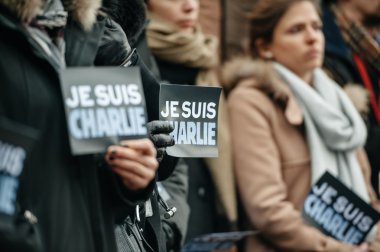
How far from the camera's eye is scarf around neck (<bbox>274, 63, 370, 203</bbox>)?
5336 mm

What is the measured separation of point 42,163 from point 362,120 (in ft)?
11.2

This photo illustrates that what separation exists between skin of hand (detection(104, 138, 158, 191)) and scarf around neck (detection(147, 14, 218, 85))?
2522 millimetres

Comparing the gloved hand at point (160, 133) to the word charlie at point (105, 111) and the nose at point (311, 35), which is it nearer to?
the word charlie at point (105, 111)

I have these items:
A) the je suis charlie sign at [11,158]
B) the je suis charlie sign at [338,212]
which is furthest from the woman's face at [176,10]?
the je suis charlie sign at [11,158]

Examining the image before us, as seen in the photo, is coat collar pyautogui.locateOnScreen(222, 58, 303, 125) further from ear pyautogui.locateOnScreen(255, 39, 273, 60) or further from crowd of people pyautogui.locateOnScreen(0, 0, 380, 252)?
ear pyautogui.locateOnScreen(255, 39, 273, 60)

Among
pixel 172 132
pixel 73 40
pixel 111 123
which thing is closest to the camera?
pixel 111 123

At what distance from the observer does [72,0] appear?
282 cm

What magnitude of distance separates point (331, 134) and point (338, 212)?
2.02 ft

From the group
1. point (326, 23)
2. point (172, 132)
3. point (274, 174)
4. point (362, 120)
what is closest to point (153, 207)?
point (172, 132)

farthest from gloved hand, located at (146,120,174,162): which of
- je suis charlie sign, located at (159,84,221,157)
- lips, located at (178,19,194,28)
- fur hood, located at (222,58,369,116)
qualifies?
fur hood, located at (222,58,369,116)

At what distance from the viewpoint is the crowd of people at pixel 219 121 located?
2547 mm

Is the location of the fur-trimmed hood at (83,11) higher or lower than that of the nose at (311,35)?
higher

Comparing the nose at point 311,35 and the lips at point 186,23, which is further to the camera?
the nose at point 311,35

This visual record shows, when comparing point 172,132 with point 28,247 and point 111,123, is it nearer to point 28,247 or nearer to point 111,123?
point 111,123
